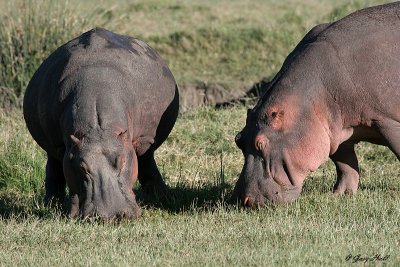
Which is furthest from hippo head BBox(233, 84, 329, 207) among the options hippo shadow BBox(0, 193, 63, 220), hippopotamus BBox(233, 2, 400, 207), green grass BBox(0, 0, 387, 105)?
green grass BBox(0, 0, 387, 105)

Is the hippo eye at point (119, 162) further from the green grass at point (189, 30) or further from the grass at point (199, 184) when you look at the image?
the green grass at point (189, 30)

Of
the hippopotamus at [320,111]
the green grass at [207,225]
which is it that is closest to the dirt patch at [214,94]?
the green grass at [207,225]

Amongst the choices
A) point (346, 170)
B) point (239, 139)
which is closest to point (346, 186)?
point (346, 170)

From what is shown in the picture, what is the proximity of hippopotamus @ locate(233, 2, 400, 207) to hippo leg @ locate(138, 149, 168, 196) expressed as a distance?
110cm

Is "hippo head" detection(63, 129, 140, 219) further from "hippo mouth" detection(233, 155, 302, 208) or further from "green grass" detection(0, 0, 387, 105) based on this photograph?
"green grass" detection(0, 0, 387, 105)

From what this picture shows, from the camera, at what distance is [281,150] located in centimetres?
752

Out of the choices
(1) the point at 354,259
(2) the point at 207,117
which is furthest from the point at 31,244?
(2) the point at 207,117

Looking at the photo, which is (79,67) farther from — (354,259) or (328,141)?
(354,259)

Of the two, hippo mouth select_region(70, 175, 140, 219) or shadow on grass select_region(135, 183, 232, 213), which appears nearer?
hippo mouth select_region(70, 175, 140, 219)

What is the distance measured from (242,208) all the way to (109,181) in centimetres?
104

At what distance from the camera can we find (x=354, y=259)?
236 inches

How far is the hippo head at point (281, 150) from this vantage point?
24.7ft

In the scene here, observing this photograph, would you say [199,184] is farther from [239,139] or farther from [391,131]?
[391,131]

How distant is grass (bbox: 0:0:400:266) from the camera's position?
6.38 m
